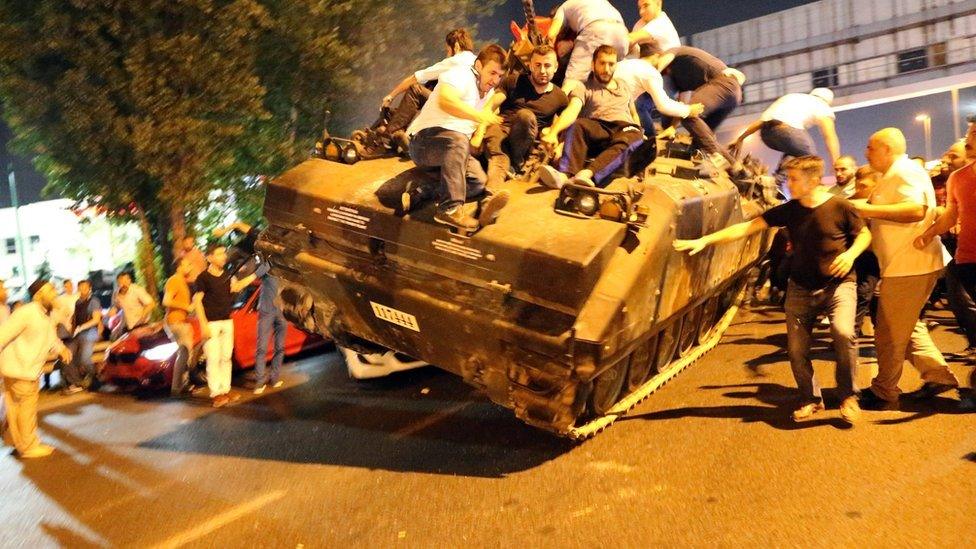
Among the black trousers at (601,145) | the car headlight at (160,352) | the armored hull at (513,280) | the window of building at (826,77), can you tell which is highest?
the window of building at (826,77)

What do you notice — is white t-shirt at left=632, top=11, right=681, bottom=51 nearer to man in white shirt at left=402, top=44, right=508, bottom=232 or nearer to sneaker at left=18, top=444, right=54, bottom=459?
man in white shirt at left=402, top=44, right=508, bottom=232

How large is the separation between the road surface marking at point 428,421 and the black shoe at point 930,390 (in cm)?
370

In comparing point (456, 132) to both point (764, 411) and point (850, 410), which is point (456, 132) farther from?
point (850, 410)

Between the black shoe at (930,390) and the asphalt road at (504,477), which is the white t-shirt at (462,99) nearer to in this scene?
the asphalt road at (504,477)

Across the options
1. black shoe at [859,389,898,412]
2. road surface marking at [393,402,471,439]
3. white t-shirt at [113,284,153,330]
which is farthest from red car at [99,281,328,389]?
black shoe at [859,389,898,412]

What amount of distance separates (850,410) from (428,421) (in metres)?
3.29

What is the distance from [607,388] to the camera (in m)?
5.76

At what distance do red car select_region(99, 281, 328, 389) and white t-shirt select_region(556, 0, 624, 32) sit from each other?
185 inches

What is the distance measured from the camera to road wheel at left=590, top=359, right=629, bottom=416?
218 inches

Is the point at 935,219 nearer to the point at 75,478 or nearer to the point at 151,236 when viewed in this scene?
the point at 75,478

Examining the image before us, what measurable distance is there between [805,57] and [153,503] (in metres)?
36.3

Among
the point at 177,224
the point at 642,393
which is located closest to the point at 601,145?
the point at 642,393

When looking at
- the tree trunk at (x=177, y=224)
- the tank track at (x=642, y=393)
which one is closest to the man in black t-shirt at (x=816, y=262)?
the tank track at (x=642, y=393)

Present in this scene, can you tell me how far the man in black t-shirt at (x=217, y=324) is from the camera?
26.0 feet
